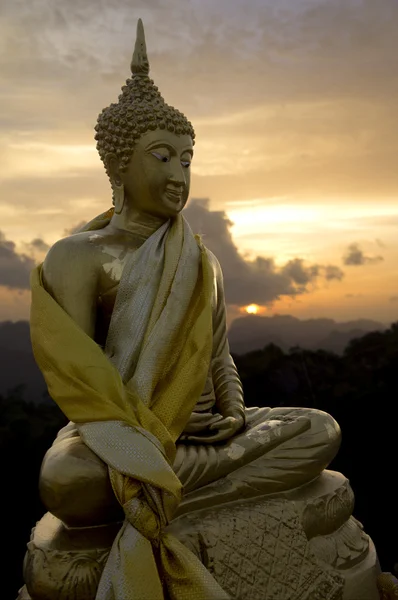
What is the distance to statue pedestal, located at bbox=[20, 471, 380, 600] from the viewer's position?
3152mm

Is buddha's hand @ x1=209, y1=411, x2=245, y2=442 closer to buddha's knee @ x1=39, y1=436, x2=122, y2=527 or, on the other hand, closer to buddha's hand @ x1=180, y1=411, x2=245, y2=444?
buddha's hand @ x1=180, y1=411, x2=245, y2=444

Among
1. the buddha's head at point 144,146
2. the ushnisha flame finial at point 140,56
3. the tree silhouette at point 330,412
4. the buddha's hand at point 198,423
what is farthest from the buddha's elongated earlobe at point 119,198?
the tree silhouette at point 330,412

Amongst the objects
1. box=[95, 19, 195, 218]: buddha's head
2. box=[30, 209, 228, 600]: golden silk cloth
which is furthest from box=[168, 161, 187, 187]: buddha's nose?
box=[30, 209, 228, 600]: golden silk cloth

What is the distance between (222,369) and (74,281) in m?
0.80

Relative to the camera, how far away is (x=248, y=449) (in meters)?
3.43

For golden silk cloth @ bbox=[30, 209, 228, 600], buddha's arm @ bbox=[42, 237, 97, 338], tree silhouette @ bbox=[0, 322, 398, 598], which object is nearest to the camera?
golden silk cloth @ bbox=[30, 209, 228, 600]

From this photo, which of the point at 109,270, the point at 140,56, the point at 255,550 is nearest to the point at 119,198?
the point at 109,270

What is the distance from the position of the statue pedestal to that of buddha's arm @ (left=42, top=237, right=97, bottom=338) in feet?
2.73

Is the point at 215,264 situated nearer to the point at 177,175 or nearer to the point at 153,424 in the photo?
the point at 177,175

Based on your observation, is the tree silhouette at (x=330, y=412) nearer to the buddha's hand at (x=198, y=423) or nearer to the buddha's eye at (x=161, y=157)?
the buddha's hand at (x=198, y=423)

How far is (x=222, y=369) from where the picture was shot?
3768 mm

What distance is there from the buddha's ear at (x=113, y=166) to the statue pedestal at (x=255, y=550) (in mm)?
1362

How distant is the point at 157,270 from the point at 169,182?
380 mm

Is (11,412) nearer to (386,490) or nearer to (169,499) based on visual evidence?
(386,490)
